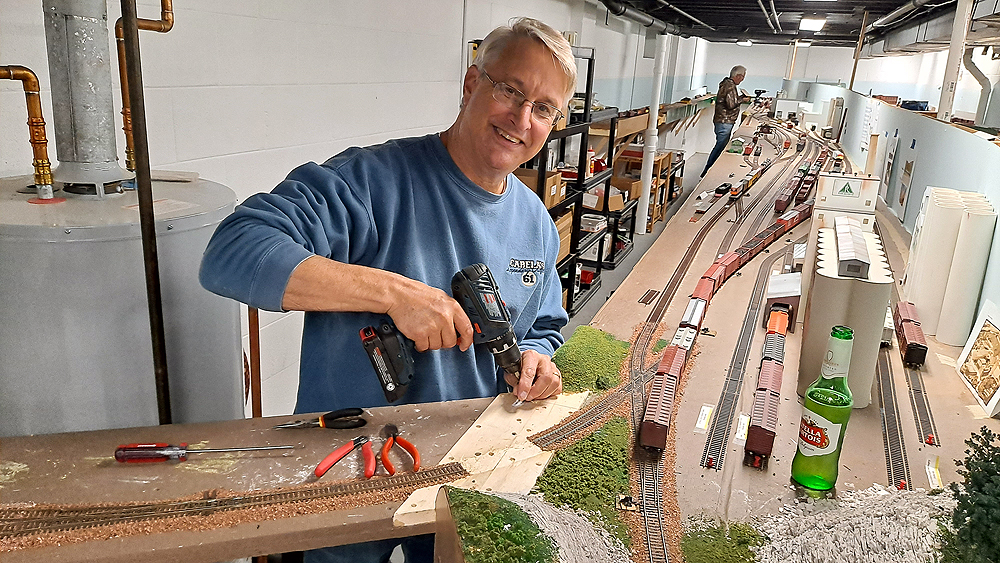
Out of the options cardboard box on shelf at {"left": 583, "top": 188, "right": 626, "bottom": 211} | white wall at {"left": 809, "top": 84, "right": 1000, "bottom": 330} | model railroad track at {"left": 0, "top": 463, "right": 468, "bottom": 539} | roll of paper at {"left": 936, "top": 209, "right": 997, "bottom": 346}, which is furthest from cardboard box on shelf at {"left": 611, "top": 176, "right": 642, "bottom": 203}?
model railroad track at {"left": 0, "top": 463, "right": 468, "bottom": 539}

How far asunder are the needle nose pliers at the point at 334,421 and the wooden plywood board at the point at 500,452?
23 centimetres

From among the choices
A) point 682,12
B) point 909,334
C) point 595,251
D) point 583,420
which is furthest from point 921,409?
point 682,12

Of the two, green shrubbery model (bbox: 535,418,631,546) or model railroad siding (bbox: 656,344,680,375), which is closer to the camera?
green shrubbery model (bbox: 535,418,631,546)

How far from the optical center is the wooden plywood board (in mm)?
1163

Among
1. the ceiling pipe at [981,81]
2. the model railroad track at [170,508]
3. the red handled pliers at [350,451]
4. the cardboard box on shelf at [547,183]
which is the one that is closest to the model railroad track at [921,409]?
the model railroad track at [170,508]

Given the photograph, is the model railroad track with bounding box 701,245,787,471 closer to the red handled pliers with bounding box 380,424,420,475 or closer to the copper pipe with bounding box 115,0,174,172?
the red handled pliers with bounding box 380,424,420,475

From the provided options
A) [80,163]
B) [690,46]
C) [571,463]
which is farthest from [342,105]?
[690,46]

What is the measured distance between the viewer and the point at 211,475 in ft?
3.95

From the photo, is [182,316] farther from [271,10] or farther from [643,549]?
[271,10]

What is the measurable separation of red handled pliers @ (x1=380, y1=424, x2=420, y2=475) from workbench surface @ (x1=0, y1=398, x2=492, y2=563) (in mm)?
16

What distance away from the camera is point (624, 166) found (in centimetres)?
892

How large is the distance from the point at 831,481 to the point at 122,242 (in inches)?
65.1

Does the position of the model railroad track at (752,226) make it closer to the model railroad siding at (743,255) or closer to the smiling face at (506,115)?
the model railroad siding at (743,255)

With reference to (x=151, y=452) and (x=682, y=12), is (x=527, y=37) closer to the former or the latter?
(x=151, y=452)
